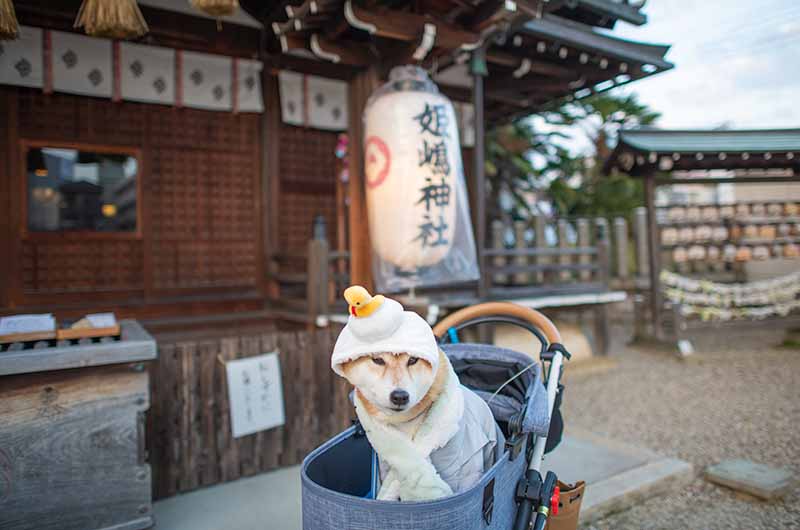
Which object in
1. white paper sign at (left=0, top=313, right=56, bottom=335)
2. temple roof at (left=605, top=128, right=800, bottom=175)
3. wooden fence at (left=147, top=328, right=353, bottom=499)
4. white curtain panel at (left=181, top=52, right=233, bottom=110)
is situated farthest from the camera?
temple roof at (left=605, top=128, right=800, bottom=175)

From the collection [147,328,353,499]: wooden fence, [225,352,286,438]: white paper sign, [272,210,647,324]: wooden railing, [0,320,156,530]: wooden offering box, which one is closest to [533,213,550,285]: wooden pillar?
[272,210,647,324]: wooden railing

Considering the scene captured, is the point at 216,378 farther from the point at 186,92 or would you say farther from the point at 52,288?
the point at 186,92

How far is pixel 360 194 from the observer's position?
5.20 m

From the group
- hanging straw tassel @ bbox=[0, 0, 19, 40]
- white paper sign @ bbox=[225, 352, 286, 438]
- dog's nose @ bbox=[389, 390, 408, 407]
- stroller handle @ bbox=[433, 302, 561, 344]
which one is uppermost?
hanging straw tassel @ bbox=[0, 0, 19, 40]

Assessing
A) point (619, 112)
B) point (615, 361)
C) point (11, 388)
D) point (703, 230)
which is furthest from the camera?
point (619, 112)

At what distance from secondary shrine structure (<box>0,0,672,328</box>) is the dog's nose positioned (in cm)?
336

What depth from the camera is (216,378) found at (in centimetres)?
402

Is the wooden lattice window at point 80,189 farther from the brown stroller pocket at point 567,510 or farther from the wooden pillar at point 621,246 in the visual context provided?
the wooden pillar at point 621,246

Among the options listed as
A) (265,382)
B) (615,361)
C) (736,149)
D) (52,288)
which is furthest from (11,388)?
(736,149)

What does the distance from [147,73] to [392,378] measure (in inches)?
219

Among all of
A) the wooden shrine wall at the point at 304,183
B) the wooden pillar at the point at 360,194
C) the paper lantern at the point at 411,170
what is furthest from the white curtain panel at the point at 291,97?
the paper lantern at the point at 411,170

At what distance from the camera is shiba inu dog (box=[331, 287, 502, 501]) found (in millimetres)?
1867

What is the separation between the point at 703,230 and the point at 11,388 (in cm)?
1076

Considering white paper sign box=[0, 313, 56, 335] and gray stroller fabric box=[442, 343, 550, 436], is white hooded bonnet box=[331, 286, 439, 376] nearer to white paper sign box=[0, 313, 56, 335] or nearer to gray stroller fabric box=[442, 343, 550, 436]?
gray stroller fabric box=[442, 343, 550, 436]
